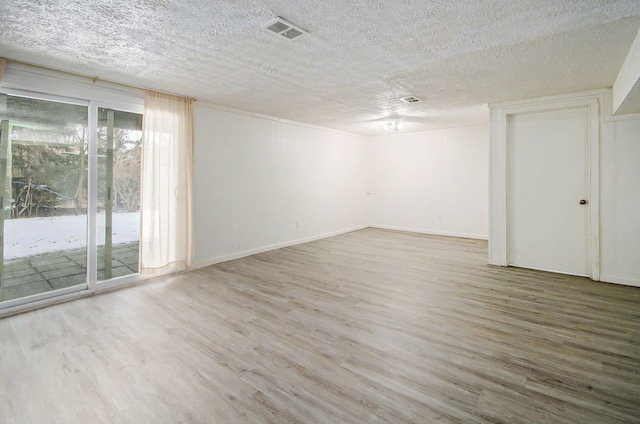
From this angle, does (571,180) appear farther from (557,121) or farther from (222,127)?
(222,127)

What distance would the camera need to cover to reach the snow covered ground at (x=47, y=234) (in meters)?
3.29

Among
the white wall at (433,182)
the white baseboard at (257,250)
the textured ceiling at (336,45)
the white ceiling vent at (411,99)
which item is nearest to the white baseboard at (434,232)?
the white wall at (433,182)

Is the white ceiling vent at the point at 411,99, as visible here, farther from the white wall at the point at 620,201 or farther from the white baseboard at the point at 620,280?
the white baseboard at the point at 620,280

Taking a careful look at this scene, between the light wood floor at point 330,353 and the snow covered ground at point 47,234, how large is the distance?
68 centimetres

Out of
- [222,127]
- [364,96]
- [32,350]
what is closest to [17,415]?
[32,350]

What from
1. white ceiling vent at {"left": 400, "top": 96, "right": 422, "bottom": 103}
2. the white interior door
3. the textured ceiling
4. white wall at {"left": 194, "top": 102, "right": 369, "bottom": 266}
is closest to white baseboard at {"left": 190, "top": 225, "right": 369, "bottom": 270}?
white wall at {"left": 194, "top": 102, "right": 369, "bottom": 266}

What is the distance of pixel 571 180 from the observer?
444cm

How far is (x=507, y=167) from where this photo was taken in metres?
4.84

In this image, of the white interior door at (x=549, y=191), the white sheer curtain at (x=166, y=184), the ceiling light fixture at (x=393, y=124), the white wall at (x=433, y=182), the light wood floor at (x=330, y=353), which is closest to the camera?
the light wood floor at (x=330, y=353)

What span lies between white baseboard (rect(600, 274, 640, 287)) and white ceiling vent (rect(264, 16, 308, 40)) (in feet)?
15.7

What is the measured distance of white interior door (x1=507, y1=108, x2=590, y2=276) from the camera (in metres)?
4.39

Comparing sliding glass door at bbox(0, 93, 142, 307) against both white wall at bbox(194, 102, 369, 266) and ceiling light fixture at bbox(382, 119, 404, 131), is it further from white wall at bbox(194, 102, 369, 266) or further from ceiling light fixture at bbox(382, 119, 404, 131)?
ceiling light fixture at bbox(382, 119, 404, 131)

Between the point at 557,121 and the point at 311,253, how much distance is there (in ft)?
14.1

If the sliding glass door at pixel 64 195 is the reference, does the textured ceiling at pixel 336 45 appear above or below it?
above
